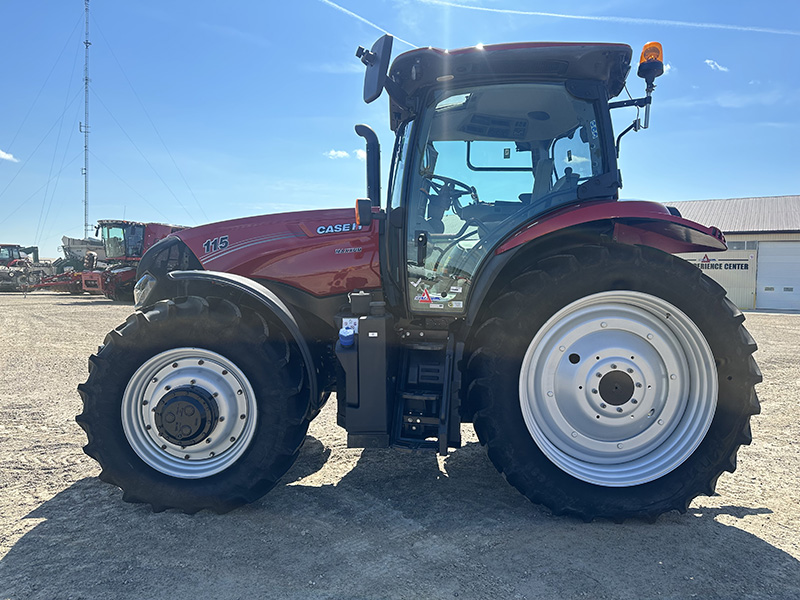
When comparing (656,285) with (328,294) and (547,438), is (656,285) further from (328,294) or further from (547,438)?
(328,294)

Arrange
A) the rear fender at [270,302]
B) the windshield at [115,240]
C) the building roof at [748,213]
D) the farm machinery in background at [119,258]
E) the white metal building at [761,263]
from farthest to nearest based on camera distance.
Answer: the building roof at [748,213] < the white metal building at [761,263] < the windshield at [115,240] < the farm machinery in background at [119,258] < the rear fender at [270,302]

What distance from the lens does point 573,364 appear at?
9.23 ft

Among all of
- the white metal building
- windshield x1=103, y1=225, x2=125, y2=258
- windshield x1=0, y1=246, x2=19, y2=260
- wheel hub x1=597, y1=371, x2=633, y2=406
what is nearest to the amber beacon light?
wheel hub x1=597, y1=371, x2=633, y2=406

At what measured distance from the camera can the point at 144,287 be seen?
11.7ft

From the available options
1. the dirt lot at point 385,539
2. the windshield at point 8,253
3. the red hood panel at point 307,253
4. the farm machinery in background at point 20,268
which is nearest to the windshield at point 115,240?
the farm machinery in background at point 20,268

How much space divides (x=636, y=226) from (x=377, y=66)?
1.65 metres

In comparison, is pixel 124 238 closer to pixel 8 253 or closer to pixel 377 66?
pixel 8 253

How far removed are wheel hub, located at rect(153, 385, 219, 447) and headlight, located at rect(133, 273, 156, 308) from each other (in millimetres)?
1027

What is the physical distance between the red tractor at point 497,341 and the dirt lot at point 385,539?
0.67ft

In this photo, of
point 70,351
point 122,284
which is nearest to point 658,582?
point 70,351

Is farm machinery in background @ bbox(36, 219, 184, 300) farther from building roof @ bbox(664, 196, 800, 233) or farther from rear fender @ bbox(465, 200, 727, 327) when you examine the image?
building roof @ bbox(664, 196, 800, 233)

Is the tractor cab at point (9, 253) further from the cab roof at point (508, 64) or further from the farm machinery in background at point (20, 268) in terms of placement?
the cab roof at point (508, 64)

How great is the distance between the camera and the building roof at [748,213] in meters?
23.7

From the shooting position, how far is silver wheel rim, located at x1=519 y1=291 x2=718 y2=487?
2734 mm
